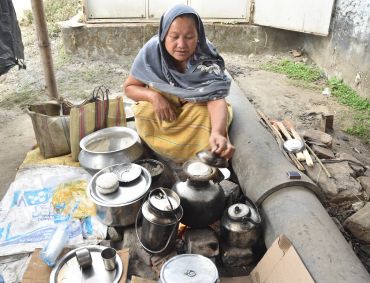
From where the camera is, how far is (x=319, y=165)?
3137 millimetres

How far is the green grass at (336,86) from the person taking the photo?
446cm

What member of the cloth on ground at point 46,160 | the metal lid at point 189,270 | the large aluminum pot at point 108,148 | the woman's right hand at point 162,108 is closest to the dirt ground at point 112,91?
the cloth on ground at point 46,160

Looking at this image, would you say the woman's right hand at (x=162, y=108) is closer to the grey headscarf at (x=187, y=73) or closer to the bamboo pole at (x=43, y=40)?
the grey headscarf at (x=187, y=73)

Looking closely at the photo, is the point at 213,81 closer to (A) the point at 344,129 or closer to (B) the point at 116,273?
(B) the point at 116,273

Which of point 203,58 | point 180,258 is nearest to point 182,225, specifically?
point 180,258

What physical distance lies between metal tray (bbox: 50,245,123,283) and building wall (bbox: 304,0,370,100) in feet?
14.8

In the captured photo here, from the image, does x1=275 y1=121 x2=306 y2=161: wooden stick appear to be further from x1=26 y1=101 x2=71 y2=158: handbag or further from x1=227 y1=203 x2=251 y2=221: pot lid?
x1=26 y1=101 x2=71 y2=158: handbag

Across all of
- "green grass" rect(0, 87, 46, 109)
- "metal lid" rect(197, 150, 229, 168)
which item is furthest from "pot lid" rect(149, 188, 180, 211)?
"green grass" rect(0, 87, 46, 109)

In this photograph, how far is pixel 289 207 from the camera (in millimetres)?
2281

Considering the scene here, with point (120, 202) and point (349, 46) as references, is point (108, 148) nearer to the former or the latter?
point (120, 202)

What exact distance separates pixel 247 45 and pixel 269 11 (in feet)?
2.54

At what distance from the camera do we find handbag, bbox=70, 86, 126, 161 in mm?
3076

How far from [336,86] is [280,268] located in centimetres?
449

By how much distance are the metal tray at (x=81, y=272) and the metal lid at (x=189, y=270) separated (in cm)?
36
